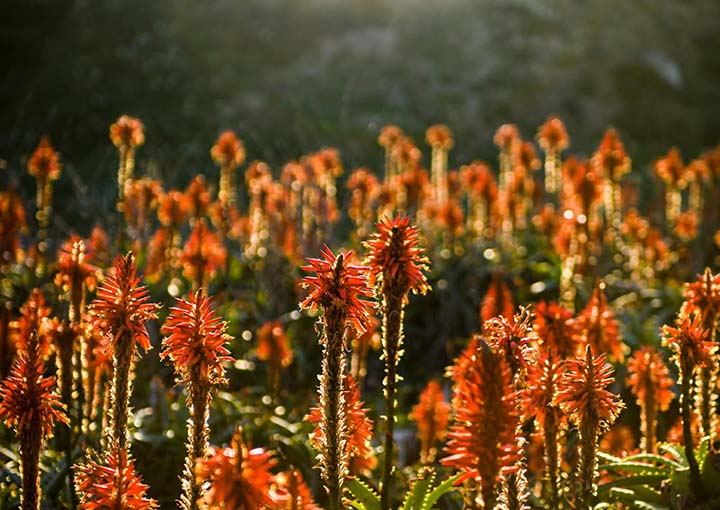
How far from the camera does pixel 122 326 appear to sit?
270 cm

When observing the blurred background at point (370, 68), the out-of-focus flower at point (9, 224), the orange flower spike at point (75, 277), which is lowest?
the orange flower spike at point (75, 277)

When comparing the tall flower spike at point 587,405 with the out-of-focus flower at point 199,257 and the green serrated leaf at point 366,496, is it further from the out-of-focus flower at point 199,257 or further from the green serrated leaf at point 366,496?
the out-of-focus flower at point 199,257

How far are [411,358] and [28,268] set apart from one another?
4929 mm

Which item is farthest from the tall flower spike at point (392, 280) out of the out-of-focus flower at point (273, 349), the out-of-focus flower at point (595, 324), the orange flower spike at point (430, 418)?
the out-of-focus flower at point (273, 349)

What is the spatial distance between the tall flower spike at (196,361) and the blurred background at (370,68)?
19.6 m

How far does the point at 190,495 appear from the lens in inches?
91.4

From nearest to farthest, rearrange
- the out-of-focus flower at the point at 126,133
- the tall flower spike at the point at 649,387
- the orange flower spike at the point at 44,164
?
the tall flower spike at the point at 649,387
the out-of-focus flower at the point at 126,133
the orange flower spike at the point at 44,164

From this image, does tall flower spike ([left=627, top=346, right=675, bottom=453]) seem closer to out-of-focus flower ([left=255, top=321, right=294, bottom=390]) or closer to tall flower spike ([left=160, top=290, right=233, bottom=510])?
tall flower spike ([left=160, top=290, right=233, bottom=510])

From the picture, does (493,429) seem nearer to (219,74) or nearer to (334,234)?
(334,234)

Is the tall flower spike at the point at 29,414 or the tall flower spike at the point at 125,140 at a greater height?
the tall flower spike at the point at 125,140

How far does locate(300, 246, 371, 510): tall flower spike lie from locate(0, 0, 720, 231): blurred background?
1957 cm

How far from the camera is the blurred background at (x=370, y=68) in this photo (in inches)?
1016

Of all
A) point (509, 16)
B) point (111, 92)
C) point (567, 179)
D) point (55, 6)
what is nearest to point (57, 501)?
point (567, 179)

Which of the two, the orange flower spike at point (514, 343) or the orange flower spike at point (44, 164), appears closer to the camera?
the orange flower spike at point (514, 343)
